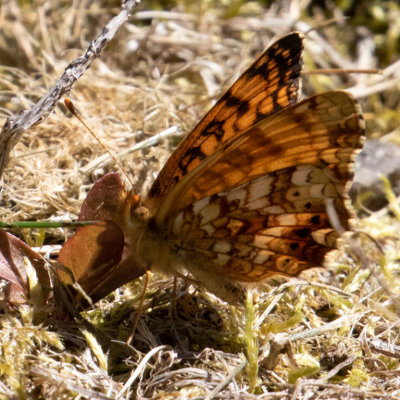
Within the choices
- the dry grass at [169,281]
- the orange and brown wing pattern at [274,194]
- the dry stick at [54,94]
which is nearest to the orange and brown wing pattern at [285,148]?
the orange and brown wing pattern at [274,194]

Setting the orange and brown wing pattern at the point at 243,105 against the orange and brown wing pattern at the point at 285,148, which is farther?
the orange and brown wing pattern at the point at 243,105

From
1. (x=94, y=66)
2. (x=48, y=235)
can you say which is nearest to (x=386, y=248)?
(x=48, y=235)

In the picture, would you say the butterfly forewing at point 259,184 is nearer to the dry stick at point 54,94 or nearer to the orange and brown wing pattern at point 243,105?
the orange and brown wing pattern at point 243,105

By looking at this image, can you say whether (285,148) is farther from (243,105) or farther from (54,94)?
(54,94)

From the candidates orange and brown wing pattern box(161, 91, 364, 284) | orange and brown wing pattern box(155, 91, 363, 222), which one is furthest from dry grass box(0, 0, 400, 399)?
orange and brown wing pattern box(155, 91, 363, 222)

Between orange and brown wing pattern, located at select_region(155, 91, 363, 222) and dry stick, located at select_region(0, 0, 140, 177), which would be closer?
orange and brown wing pattern, located at select_region(155, 91, 363, 222)

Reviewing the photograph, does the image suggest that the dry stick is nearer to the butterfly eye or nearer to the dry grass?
the butterfly eye
